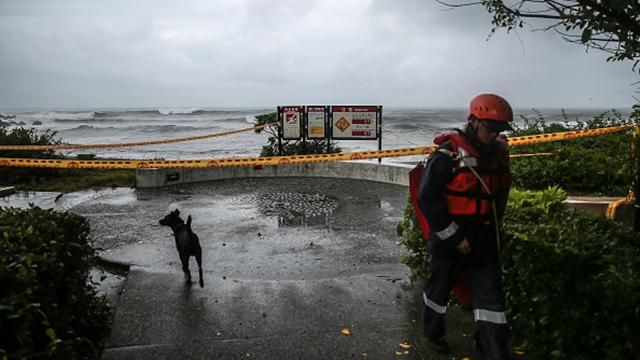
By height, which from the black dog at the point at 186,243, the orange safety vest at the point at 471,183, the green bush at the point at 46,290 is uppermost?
the orange safety vest at the point at 471,183

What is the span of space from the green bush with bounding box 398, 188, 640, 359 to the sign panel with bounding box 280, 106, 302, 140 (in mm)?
10923

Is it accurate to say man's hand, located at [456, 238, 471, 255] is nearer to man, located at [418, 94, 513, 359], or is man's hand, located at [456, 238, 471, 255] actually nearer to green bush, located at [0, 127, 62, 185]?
man, located at [418, 94, 513, 359]

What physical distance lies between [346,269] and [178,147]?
31.6 m

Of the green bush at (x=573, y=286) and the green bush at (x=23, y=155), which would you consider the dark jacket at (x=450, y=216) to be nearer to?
the green bush at (x=573, y=286)

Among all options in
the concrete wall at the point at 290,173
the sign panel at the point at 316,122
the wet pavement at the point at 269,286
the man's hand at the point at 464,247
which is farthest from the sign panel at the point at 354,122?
the man's hand at the point at 464,247

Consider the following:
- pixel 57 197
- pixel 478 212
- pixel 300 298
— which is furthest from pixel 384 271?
pixel 57 197

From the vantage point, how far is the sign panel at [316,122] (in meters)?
14.1

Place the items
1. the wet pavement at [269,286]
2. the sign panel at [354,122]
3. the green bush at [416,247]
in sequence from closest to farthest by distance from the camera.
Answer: the wet pavement at [269,286]
the green bush at [416,247]
the sign panel at [354,122]

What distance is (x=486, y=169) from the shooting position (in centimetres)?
314

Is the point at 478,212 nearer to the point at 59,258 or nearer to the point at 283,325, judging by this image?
the point at 283,325

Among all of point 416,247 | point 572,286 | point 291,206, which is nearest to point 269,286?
point 416,247

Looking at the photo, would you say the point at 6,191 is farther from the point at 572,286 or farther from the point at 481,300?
the point at 572,286

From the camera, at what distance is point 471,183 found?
3.11 m

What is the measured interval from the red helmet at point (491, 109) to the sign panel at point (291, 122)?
11.1 meters
